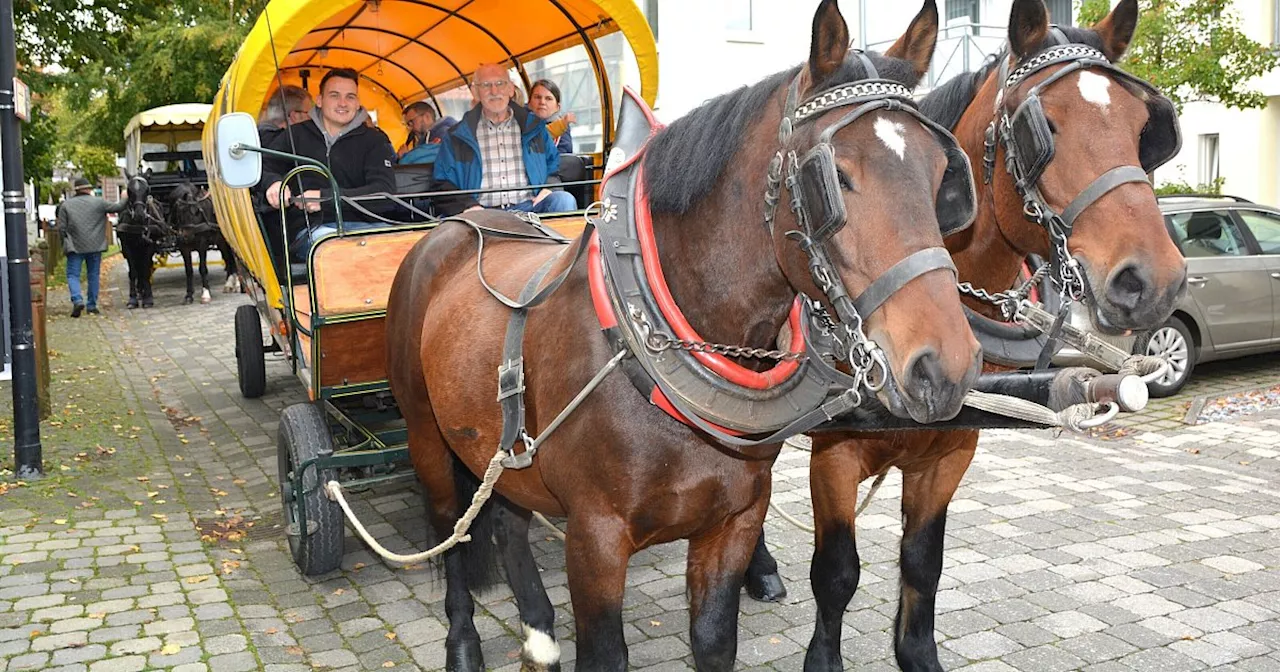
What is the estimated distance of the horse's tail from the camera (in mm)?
4285

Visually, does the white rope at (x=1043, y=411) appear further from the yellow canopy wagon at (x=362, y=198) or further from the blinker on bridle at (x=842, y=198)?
the yellow canopy wagon at (x=362, y=198)

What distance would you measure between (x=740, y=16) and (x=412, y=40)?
1430cm

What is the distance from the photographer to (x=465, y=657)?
13.6 ft

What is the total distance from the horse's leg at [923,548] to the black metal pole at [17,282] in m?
5.70

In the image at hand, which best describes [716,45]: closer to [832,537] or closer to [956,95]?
[956,95]

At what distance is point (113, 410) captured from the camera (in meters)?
9.43

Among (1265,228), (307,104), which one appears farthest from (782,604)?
(1265,228)

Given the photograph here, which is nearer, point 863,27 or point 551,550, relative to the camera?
point 551,550

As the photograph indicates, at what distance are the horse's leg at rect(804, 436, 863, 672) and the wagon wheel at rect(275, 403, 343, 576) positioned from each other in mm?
2374

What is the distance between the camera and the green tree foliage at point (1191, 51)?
11727mm

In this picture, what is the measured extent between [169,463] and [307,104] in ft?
9.30

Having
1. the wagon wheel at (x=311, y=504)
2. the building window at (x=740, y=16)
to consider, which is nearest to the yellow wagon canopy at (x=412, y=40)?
the wagon wheel at (x=311, y=504)

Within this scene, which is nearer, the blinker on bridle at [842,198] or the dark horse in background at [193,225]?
the blinker on bridle at [842,198]

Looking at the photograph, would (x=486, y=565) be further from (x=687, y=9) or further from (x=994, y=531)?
(x=687, y=9)
